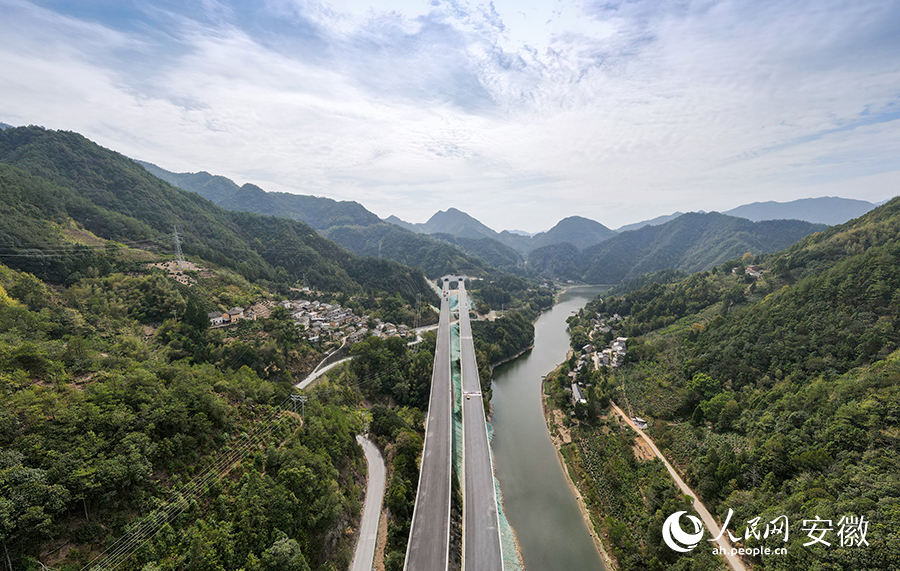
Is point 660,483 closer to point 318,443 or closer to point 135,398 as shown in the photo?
point 318,443

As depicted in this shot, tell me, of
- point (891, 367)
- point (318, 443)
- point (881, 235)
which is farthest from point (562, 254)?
point (318, 443)

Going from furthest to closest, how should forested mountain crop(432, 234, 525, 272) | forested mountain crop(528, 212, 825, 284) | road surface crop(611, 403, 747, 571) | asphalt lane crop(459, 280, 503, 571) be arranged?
forested mountain crop(432, 234, 525, 272), forested mountain crop(528, 212, 825, 284), asphalt lane crop(459, 280, 503, 571), road surface crop(611, 403, 747, 571)

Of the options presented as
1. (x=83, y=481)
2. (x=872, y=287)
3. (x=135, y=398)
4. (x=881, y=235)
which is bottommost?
(x=83, y=481)

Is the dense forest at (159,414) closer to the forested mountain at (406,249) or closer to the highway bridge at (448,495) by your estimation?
the highway bridge at (448,495)

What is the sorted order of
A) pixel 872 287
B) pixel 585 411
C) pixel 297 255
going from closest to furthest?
pixel 872 287 < pixel 585 411 < pixel 297 255

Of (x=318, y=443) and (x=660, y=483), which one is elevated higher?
(x=318, y=443)

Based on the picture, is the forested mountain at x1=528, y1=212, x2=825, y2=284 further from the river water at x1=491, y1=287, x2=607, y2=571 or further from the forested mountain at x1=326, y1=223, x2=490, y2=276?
the river water at x1=491, y1=287, x2=607, y2=571

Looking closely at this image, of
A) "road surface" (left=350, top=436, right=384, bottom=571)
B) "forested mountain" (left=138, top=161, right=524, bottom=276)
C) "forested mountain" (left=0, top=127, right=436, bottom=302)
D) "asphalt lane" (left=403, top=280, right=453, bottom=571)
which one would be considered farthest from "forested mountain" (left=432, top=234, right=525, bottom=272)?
"road surface" (left=350, top=436, right=384, bottom=571)
